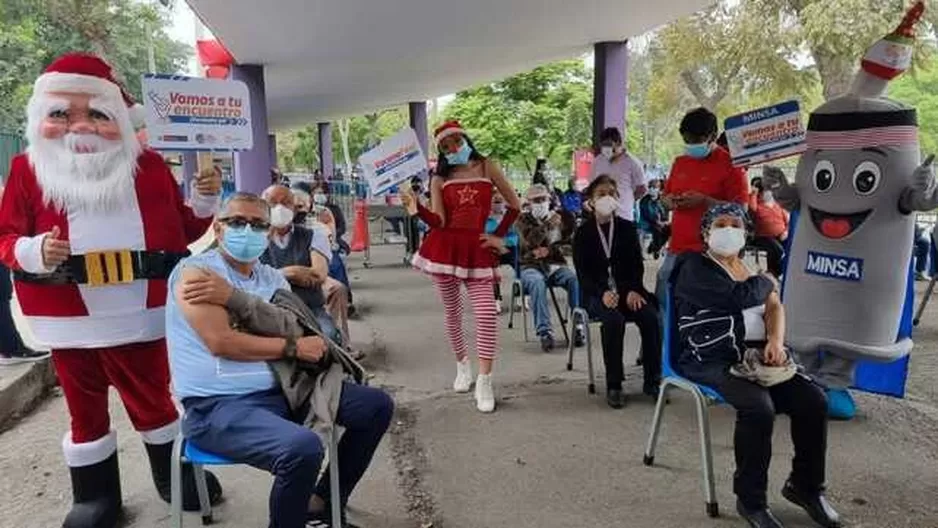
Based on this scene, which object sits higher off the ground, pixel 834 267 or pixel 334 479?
pixel 834 267

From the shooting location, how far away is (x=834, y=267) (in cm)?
336

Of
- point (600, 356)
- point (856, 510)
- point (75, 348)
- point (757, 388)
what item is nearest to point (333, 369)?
point (75, 348)

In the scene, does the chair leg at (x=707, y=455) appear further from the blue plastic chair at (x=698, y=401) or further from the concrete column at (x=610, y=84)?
the concrete column at (x=610, y=84)

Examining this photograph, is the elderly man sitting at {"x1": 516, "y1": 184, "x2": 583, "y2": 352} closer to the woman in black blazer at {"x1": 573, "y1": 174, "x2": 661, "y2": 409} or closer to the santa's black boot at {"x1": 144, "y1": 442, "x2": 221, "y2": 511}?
the woman in black blazer at {"x1": 573, "y1": 174, "x2": 661, "y2": 409}

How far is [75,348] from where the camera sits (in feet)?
8.65

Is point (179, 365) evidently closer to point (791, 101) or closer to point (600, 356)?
point (791, 101)

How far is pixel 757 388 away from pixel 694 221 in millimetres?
1419

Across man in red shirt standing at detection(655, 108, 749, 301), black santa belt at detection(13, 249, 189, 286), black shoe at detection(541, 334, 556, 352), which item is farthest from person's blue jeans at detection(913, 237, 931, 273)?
black santa belt at detection(13, 249, 189, 286)

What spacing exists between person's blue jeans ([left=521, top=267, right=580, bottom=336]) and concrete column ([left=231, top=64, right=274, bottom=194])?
3397 millimetres

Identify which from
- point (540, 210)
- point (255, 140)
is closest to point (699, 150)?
point (540, 210)

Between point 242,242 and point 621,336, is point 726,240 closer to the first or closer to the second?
point 621,336

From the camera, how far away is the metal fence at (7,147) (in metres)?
7.16

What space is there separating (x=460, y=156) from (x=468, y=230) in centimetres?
41

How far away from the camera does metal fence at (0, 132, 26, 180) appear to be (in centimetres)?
716
